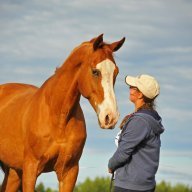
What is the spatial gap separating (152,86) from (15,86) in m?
5.34

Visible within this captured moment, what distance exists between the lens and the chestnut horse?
24.1ft

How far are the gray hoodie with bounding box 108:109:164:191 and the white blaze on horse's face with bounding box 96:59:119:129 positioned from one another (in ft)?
2.54

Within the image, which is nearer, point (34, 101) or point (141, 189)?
point (141, 189)

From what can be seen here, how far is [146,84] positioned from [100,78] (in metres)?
1.18

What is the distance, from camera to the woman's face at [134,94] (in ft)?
20.1

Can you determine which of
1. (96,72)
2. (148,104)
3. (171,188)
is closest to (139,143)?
(148,104)

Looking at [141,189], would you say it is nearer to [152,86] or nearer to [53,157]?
[152,86]

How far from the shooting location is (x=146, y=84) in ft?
20.1

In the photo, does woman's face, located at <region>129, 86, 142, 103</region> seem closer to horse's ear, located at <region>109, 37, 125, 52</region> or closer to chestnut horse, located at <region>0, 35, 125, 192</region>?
chestnut horse, located at <region>0, 35, 125, 192</region>

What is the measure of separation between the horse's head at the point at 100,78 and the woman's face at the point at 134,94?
0.77 meters

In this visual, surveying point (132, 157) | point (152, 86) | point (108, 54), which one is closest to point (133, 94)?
point (152, 86)

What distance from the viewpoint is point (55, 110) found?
27.2ft

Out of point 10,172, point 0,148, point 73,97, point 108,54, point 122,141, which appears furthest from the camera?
point 10,172

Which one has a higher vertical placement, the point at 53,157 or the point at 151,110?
the point at 151,110
